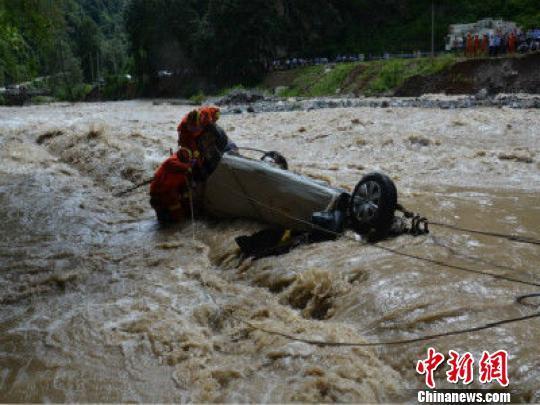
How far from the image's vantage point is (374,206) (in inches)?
201

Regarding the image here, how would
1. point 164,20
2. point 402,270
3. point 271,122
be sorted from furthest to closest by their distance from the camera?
point 164,20, point 271,122, point 402,270

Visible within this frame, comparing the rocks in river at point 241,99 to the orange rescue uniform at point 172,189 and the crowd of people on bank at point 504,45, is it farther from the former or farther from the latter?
the orange rescue uniform at point 172,189

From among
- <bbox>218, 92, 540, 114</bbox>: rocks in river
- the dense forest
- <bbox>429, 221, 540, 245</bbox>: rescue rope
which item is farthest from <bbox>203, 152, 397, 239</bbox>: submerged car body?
the dense forest

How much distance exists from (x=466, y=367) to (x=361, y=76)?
90.5ft

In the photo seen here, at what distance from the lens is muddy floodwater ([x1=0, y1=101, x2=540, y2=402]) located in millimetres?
3264

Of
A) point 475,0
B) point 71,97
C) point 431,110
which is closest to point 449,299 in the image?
point 431,110

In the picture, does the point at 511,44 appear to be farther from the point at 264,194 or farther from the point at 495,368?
the point at 495,368

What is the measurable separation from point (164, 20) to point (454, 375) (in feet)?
167

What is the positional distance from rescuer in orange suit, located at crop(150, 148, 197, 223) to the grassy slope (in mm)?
21161

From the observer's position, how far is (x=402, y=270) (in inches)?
172

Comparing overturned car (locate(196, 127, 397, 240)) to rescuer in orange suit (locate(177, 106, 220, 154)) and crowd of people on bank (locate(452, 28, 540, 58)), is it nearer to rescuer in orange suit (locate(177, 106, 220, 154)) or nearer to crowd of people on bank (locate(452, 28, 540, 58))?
rescuer in orange suit (locate(177, 106, 220, 154))

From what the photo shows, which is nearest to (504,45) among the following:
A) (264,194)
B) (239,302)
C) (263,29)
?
(263,29)

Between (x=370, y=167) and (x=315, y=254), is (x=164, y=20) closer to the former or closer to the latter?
(x=370, y=167)

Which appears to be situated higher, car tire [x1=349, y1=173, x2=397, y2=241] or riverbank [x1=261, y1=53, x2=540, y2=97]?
riverbank [x1=261, y1=53, x2=540, y2=97]
